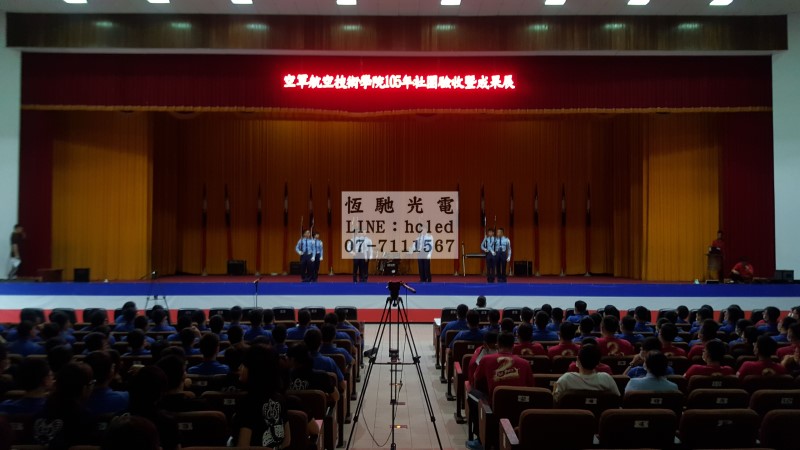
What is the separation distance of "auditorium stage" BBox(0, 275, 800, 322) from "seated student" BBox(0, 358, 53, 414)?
9071 mm

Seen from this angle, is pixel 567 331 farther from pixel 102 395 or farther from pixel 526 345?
pixel 102 395

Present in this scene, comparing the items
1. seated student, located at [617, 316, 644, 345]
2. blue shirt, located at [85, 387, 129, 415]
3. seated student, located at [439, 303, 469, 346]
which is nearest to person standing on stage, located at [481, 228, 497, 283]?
seated student, located at [439, 303, 469, 346]

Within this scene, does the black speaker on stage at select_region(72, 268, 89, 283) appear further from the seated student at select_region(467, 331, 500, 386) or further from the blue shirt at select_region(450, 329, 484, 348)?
the seated student at select_region(467, 331, 500, 386)

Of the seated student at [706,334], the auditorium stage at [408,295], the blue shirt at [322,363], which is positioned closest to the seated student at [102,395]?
the blue shirt at [322,363]

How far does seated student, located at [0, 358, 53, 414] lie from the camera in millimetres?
3557

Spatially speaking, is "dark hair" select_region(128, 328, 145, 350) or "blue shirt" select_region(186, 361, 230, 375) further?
"dark hair" select_region(128, 328, 145, 350)

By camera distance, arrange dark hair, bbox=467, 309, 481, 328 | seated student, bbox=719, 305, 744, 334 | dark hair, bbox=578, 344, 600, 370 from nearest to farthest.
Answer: dark hair, bbox=578, 344, 600, 370, dark hair, bbox=467, 309, 481, 328, seated student, bbox=719, 305, 744, 334

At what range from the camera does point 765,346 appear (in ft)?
15.2

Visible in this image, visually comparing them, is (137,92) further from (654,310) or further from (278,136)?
(654,310)

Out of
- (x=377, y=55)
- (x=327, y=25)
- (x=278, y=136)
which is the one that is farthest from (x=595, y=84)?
(x=278, y=136)

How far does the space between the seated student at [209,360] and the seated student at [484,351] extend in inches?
75.6

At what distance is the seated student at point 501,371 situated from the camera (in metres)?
4.66

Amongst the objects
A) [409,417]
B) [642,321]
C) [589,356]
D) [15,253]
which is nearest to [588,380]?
[589,356]

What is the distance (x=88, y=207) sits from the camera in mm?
17000
